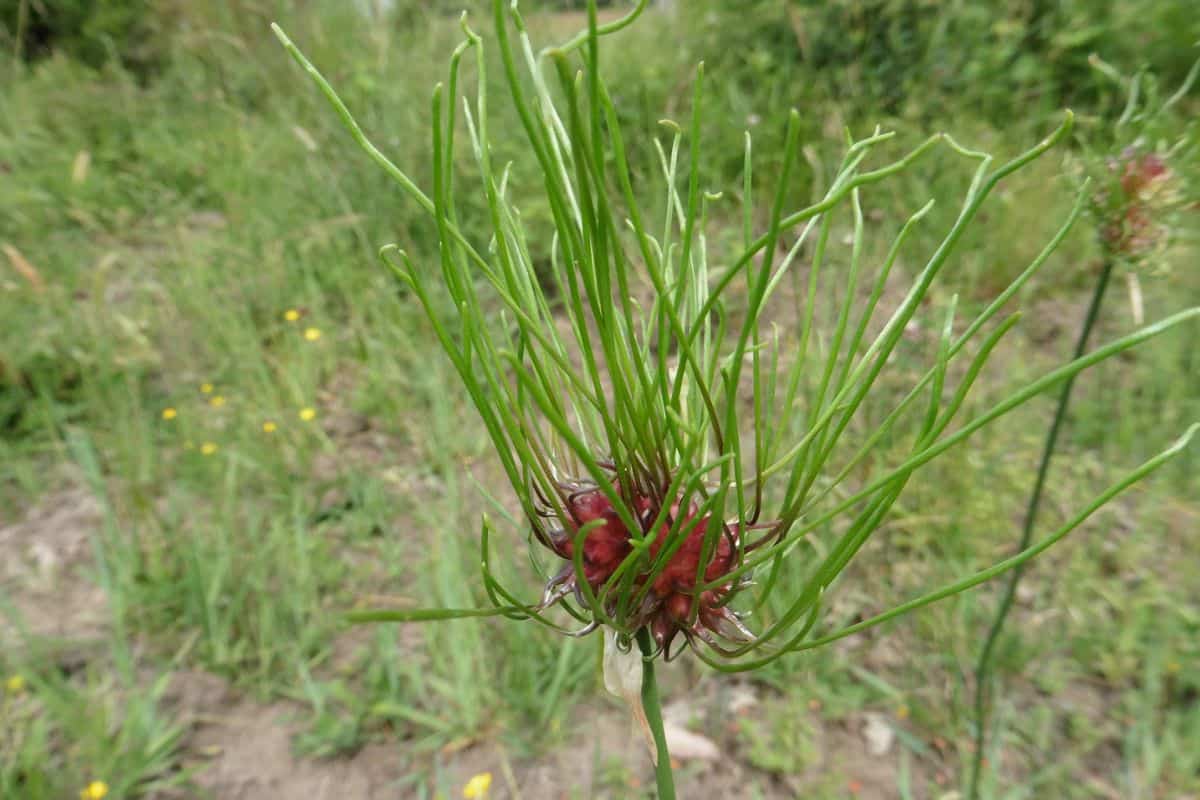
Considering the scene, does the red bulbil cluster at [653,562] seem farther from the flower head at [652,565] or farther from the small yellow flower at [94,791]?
the small yellow flower at [94,791]

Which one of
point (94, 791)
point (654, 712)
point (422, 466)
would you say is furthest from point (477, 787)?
point (654, 712)

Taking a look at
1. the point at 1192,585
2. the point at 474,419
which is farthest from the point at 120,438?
the point at 1192,585

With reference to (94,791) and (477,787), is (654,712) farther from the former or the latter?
(94,791)

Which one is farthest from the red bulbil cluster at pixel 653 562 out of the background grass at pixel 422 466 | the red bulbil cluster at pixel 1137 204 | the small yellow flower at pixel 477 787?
the small yellow flower at pixel 477 787

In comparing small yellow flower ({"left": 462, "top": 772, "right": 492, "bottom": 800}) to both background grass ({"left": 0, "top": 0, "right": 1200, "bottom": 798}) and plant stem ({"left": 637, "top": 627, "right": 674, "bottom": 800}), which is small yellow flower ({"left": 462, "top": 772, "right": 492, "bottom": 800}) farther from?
plant stem ({"left": 637, "top": 627, "right": 674, "bottom": 800})

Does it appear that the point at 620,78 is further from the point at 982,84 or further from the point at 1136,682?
the point at 1136,682
